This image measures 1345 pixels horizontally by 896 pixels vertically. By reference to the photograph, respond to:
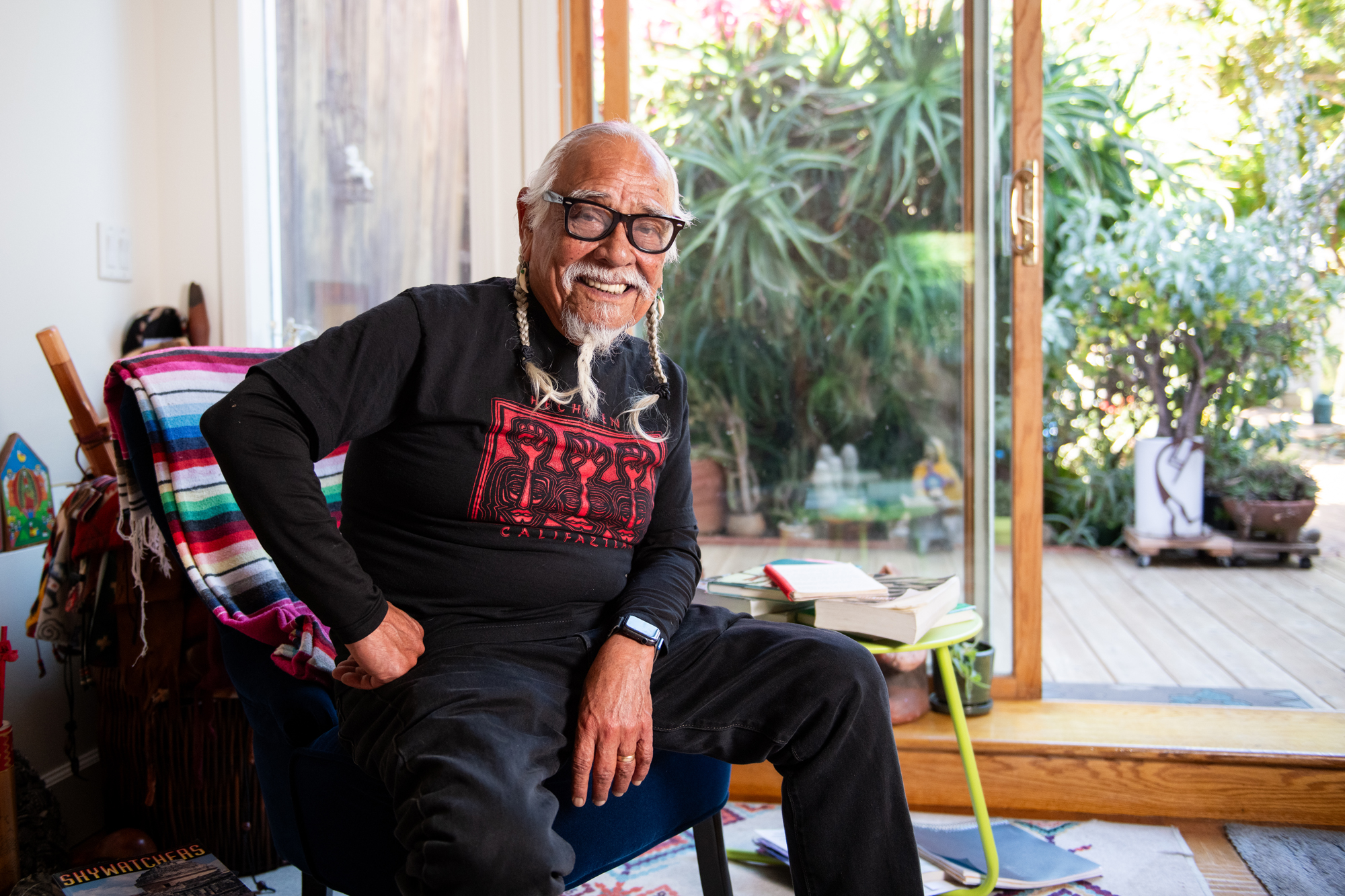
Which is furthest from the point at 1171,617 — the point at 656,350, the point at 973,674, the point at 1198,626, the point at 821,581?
the point at 656,350

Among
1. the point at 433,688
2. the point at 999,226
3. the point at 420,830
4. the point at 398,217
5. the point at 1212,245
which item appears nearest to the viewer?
the point at 420,830

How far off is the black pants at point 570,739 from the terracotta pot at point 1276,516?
353cm

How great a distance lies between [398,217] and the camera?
7.54ft

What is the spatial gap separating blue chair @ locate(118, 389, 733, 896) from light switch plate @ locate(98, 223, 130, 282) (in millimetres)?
841

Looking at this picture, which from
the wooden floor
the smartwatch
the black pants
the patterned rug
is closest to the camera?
the black pants

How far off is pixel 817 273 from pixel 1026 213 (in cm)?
48

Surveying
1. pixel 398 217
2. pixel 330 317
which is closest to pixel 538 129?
pixel 398 217

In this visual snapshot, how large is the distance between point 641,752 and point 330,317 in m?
1.62

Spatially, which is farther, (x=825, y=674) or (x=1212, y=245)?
(x=1212, y=245)

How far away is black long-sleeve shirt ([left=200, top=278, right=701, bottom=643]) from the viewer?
1.05 meters

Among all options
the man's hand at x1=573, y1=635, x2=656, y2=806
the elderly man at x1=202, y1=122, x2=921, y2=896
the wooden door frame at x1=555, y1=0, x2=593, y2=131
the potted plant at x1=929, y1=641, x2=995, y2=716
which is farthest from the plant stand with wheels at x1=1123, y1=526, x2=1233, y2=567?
the man's hand at x1=573, y1=635, x2=656, y2=806

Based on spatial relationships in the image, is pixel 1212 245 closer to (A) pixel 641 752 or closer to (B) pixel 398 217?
(B) pixel 398 217

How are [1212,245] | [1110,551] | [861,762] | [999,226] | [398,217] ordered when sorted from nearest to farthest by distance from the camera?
[861,762]
[999,226]
[398,217]
[1212,245]
[1110,551]

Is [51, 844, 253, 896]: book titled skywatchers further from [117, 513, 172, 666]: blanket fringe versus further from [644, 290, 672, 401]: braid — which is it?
[644, 290, 672, 401]: braid
